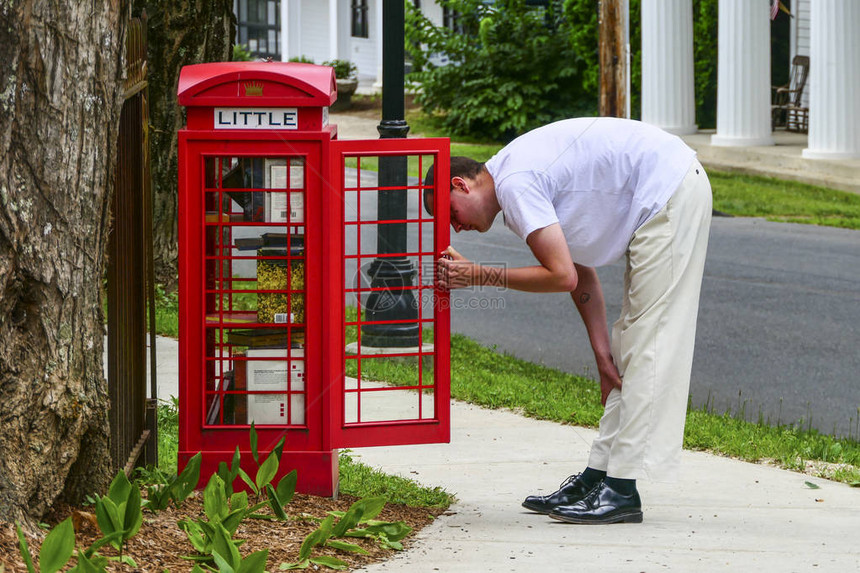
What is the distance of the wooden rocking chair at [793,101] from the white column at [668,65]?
2232 mm

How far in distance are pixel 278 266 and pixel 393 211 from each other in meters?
3.82

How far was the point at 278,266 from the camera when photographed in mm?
4609

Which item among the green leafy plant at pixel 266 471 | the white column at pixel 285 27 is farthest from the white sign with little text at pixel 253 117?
the white column at pixel 285 27

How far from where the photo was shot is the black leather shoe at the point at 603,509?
4590mm

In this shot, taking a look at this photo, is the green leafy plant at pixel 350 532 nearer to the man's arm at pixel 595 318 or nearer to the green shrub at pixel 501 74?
the man's arm at pixel 595 318

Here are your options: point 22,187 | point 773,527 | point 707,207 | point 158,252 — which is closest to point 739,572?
point 773,527

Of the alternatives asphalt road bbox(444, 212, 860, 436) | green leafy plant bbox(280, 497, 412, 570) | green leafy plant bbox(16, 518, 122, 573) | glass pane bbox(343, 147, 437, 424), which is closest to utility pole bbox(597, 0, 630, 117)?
asphalt road bbox(444, 212, 860, 436)

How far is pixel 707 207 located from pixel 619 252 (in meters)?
0.38

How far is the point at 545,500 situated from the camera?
4809mm

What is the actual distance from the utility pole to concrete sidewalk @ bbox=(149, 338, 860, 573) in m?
12.3

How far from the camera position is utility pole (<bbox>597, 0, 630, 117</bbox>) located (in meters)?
17.6

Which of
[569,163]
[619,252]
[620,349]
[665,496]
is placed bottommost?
[665,496]

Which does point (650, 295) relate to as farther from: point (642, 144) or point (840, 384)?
point (840, 384)

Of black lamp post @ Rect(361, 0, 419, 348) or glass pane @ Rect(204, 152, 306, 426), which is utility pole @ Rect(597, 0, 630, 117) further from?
glass pane @ Rect(204, 152, 306, 426)
